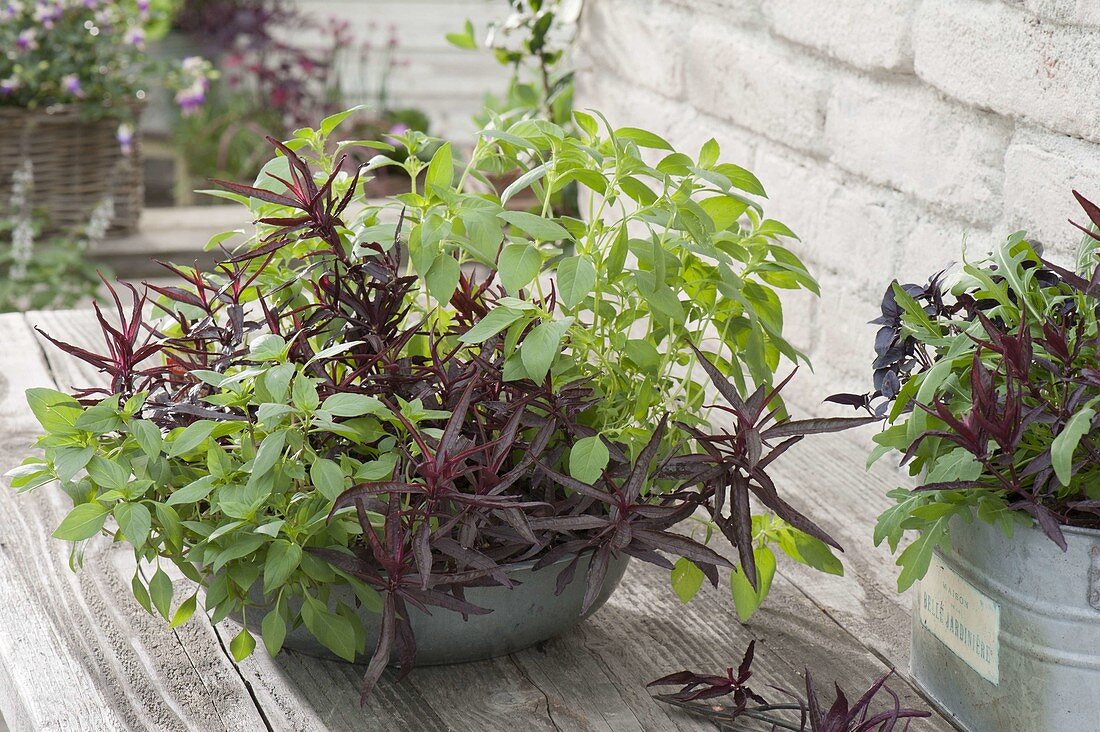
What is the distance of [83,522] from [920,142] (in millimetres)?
946

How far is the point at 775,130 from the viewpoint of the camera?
1.55 m

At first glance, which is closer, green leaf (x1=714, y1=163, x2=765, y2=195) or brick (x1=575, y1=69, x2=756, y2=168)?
green leaf (x1=714, y1=163, x2=765, y2=195)

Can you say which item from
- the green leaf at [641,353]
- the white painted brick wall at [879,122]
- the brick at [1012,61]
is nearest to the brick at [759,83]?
the white painted brick wall at [879,122]

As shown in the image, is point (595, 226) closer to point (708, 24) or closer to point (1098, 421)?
point (1098, 421)

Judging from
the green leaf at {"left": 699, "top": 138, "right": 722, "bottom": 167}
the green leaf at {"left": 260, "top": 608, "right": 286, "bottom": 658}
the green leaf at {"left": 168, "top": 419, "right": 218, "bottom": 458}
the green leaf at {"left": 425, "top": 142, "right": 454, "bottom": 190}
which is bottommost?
the green leaf at {"left": 260, "top": 608, "right": 286, "bottom": 658}

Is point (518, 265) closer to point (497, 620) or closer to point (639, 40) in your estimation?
point (497, 620)

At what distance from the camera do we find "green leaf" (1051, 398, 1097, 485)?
648 millimetres

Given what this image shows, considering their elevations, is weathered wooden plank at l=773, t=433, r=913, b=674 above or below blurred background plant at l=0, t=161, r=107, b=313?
above

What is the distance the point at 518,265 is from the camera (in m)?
0.76

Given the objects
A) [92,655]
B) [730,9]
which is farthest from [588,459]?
[730,9]

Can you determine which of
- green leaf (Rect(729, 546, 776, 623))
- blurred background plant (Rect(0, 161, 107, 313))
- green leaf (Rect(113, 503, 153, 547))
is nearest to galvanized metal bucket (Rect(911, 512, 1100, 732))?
green leaf (Rect(729, 546, 776, 623))

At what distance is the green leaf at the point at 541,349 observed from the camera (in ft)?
2.39

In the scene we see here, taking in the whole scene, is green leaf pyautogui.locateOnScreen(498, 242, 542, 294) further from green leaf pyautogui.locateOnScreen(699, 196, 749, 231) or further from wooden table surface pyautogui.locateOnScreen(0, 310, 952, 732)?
wooden table surface pyautogui.locateOnScreen(0, 310, 952, 732)

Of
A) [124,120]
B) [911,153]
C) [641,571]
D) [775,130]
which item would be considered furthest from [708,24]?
[124,120]
